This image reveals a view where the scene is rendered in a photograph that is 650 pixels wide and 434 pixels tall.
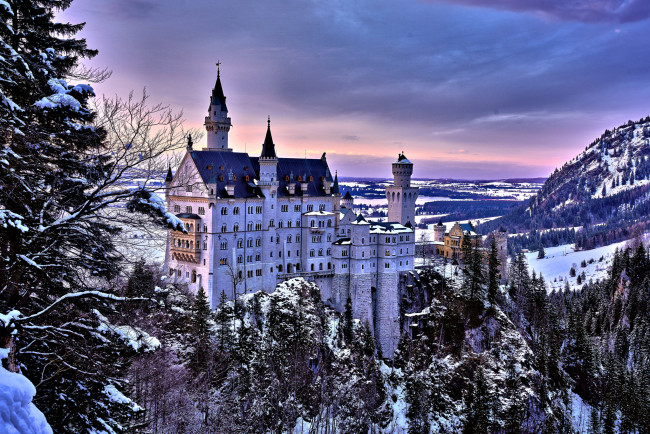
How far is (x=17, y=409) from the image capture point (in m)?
8.98

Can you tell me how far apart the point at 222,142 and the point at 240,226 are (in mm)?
15333

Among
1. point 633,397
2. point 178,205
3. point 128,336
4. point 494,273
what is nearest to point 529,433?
point 633,397

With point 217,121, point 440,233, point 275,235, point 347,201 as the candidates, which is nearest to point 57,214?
point 275,235

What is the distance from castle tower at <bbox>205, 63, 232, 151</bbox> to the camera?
275 feet

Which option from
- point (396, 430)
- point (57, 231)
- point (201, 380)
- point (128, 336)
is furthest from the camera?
point (396, 430)

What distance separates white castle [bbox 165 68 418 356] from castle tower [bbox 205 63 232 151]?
0.16 meters

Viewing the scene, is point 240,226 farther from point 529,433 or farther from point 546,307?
point 546,307

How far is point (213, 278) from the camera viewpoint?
73.8 metres

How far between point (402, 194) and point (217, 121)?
1507 inches

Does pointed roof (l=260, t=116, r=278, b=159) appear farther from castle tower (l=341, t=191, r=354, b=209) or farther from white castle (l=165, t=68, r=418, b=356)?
castle tower (l=341, t=191, r=354, b=209)

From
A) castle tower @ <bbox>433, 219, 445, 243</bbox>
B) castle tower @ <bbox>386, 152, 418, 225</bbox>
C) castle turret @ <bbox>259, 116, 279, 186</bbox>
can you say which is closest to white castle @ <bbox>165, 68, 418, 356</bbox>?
castle turret @ <bbox>259, 116, 279, 186</bbox>

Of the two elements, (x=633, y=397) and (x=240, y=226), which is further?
(x=633, y=397)

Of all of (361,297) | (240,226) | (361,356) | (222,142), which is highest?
(222,142)

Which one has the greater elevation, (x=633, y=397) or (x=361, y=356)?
(x=361, y=356)
